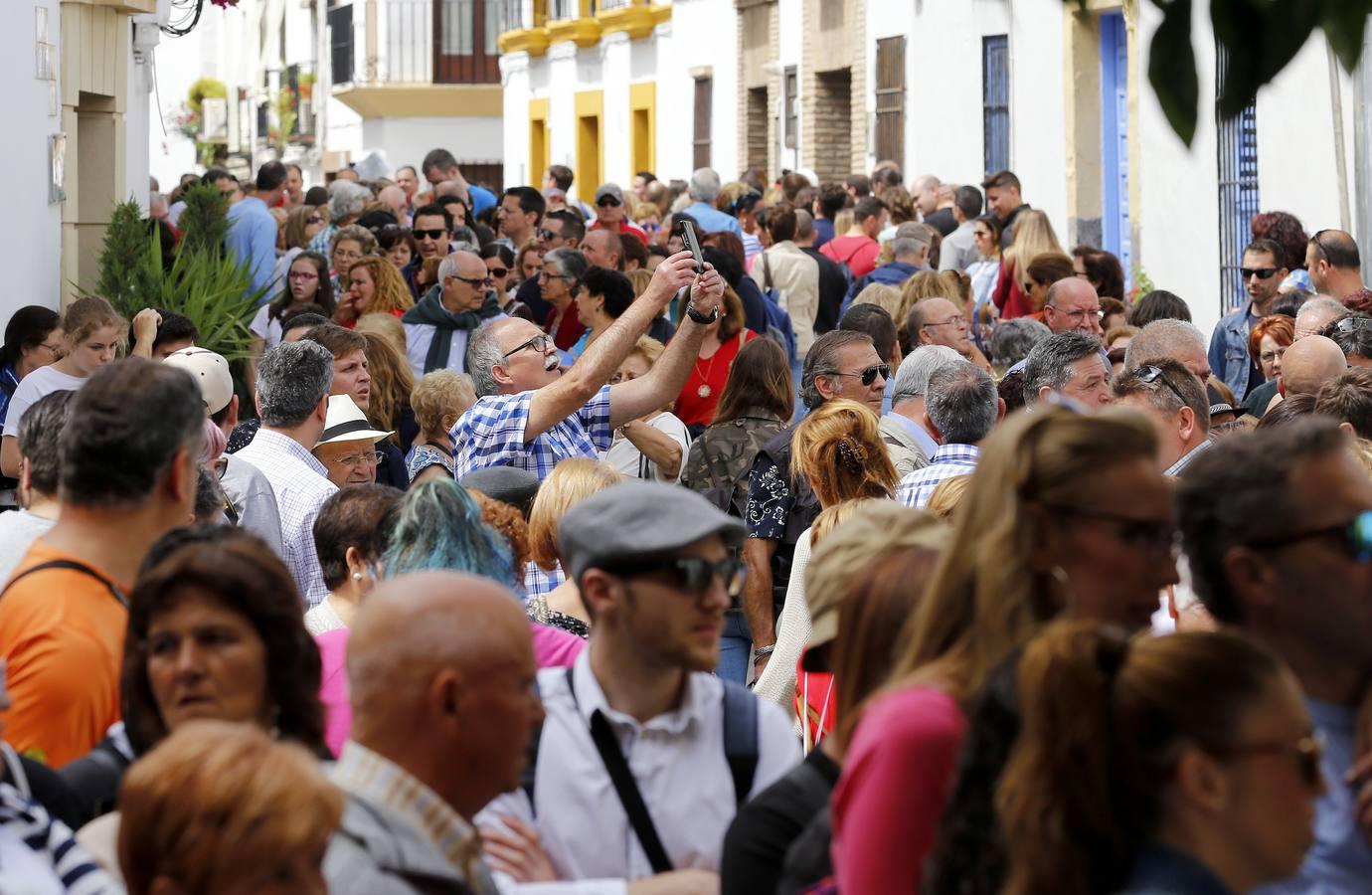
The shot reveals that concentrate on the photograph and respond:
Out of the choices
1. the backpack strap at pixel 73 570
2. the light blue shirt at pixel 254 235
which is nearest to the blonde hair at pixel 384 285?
the light blue shirt at pixel 254 235

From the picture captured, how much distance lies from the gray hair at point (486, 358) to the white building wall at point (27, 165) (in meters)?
4.60

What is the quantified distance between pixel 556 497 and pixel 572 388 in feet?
3.69

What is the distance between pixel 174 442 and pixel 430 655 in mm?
1049

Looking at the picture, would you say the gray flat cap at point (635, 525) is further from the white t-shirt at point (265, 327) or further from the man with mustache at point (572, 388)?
the white t-shirt at point (265, 327)

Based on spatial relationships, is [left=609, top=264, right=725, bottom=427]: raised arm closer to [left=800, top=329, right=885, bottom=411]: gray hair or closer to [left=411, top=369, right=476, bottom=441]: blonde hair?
[left=800, top=329, right=885, bottom=411]: gray hair

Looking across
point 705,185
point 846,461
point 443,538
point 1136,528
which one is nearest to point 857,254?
point 705,185

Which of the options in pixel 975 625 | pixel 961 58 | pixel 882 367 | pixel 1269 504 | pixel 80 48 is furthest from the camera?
pixel 961 58

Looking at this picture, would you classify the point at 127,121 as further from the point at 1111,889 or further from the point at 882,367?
the point at 1111,889

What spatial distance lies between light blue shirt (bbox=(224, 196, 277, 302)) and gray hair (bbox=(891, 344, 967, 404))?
6.77m

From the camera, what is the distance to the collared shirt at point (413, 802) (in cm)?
288

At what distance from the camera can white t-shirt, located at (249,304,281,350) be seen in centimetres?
1176

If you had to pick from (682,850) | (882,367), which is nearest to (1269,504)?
(682,850)

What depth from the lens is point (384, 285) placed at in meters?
11.3

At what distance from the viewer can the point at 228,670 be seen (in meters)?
3.31
